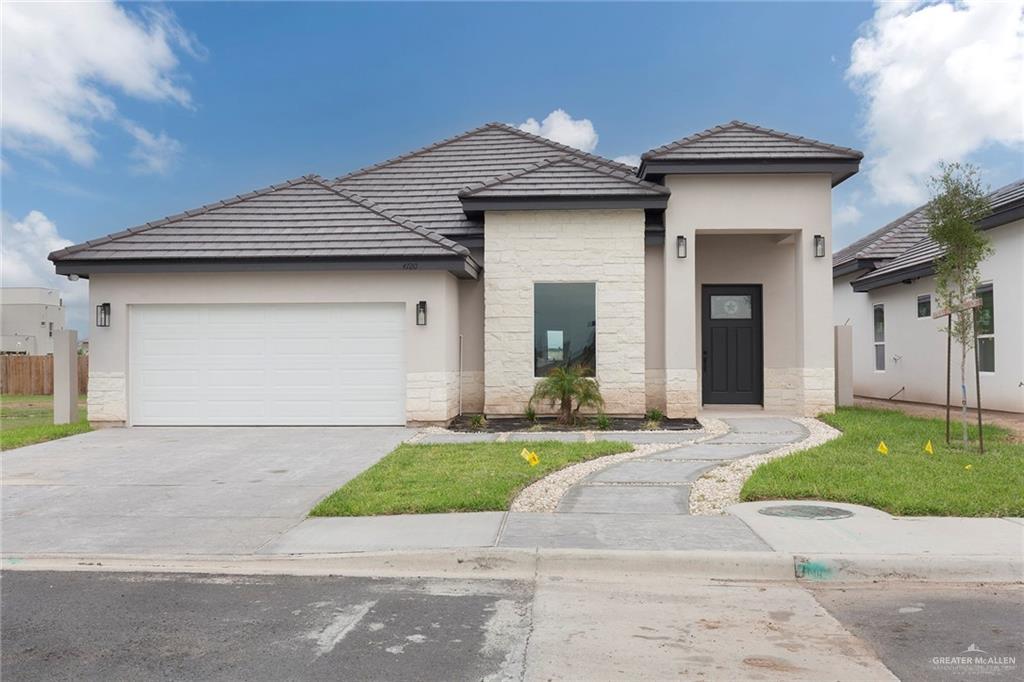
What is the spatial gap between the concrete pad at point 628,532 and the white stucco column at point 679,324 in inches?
294

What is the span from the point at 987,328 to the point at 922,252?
11.3ft

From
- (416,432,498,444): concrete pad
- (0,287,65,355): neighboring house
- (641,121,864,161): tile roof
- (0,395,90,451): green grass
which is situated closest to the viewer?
(416,432,498,444): concrete pad

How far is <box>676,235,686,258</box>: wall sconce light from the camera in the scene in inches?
558

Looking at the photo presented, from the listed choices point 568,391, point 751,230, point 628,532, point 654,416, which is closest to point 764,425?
point 654,416

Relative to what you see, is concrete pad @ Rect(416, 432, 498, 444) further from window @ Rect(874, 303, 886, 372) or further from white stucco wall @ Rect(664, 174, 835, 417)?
window @ Rect(874, 303, 886, 372)

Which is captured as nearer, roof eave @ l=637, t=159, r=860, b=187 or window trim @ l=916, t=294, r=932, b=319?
roof eave @ l=637, t=159, r=860, b=187

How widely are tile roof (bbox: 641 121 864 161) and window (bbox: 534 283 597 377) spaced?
3034 mm

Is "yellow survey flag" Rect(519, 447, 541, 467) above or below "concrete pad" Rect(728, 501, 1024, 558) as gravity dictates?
above

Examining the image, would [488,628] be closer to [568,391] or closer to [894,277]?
[568,391]

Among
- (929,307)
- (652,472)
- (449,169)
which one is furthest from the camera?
(449,169)

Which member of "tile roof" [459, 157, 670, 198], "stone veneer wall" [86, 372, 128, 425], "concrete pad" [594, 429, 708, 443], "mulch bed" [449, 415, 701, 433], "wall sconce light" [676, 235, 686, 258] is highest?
"tile roof" [459, 157, 670, 198]

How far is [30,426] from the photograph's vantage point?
48.0ft

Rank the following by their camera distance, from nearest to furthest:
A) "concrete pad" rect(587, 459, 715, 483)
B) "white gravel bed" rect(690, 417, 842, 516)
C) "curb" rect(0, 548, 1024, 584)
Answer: "curb" rect(0, 548, 1024, 584) < "white gravel bed" rect(690, 417, 842, 516) < "concrete pad" rect(587, 459, 715, 483)

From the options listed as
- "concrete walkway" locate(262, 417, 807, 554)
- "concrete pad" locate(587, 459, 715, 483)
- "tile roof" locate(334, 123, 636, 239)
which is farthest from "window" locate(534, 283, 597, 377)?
"concrete walkway" locate(262, 417, 807, 554)
